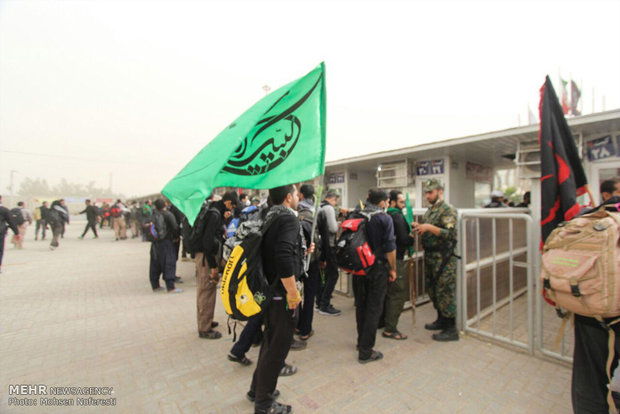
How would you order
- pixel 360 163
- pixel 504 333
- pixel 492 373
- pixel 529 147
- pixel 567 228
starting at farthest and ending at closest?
pixel 360 163
pixel 529 147
pixel 504 333
pixel 492 373
pixel 567 228

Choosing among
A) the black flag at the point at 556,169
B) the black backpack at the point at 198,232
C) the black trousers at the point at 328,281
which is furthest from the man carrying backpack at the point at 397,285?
the black backpack at the point at 198,232

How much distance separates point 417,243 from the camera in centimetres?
481

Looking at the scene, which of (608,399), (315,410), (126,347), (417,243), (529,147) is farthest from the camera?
(529,147)

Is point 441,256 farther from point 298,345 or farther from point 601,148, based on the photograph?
point 601,148

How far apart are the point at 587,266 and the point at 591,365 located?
74 cm

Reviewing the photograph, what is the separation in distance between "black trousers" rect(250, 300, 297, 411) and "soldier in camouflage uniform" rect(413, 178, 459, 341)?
2.15m

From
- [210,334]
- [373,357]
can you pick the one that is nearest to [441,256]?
[373,357]

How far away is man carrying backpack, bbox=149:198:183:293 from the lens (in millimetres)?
5883

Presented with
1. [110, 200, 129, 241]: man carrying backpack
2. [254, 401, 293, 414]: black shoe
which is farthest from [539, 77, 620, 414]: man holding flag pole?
[110, 200, 129, 241]: man carrying backpack

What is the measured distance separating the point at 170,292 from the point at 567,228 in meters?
6.47

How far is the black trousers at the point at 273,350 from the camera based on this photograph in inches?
91.6

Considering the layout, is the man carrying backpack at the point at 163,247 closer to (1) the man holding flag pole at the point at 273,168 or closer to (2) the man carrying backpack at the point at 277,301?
(1) the man holding flag pole at the point at 273,168

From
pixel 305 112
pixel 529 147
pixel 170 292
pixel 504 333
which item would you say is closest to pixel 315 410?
pixel 305 112

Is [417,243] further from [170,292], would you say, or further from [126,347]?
[170,292]
